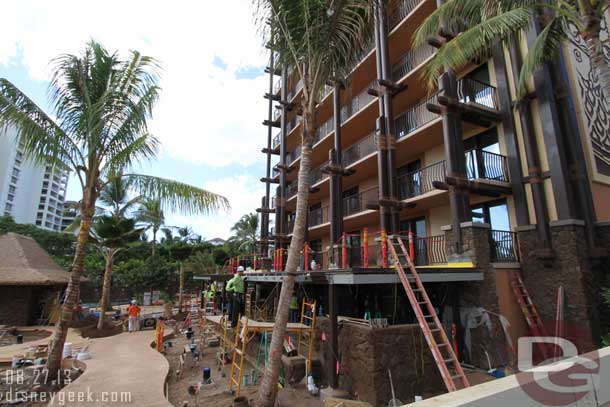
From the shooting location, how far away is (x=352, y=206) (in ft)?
62.6

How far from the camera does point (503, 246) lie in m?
11.0

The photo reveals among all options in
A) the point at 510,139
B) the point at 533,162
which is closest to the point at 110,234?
the point at 510,139

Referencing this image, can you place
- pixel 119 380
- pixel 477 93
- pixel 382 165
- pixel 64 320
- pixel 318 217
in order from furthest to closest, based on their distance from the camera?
pixel 318 217 → pixel 382 165 → pixel 477 93 → pixel 119 380 → pixel 64 320

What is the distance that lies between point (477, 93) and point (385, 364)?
11461 mm

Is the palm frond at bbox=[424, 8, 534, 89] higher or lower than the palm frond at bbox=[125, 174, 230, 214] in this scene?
higher

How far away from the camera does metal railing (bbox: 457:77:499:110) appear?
40.7 ft

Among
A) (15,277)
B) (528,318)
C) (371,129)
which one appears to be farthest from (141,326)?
(528,318)

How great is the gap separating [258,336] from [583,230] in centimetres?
1246

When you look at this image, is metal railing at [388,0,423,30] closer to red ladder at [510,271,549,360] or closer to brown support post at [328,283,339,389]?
red ladder at [510,271,549,360]

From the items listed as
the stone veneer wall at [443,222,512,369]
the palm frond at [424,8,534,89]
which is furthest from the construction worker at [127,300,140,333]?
the palm frond at [424,8,534,89]

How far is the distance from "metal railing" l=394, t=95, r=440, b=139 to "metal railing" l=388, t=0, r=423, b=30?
4.37 meters

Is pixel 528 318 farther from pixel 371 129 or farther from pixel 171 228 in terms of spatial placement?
pixel 171 228

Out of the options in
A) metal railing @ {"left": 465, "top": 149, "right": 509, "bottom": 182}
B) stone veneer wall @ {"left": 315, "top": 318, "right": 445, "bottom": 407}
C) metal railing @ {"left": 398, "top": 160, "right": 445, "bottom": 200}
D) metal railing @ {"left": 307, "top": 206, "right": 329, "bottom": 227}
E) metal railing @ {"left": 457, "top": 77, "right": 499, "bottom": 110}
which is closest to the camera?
stone veneer wall @ {"left": 315, "top": 318, "right": 445, "bottom": 407}

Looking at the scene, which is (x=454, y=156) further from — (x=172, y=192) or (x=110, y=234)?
(x=110, y=234)
